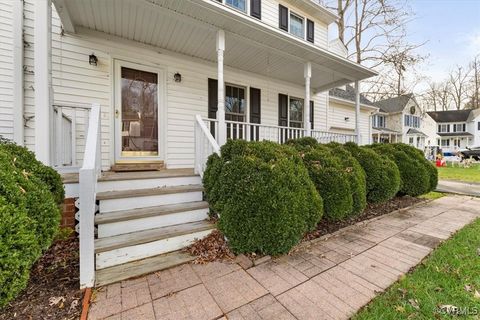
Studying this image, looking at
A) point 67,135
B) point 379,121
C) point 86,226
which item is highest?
point 379,121

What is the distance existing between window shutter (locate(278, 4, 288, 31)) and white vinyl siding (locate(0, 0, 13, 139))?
20.6 feet

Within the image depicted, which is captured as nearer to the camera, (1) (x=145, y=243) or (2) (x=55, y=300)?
(2) (x=55, y=300)

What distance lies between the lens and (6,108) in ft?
12.7

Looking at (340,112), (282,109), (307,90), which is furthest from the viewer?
(340,112)

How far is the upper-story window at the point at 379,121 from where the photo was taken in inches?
798

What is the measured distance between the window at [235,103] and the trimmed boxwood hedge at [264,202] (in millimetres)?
3413

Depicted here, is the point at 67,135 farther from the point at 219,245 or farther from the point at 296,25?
the point at 296,25

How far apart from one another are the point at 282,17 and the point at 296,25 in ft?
2.33

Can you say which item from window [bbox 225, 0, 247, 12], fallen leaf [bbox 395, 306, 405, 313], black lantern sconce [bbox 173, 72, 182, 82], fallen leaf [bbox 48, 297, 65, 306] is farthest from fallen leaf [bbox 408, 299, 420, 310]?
window [bbox 225, 0, 247, 12]

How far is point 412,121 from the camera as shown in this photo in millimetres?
24078

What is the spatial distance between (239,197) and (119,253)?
4.68 ft

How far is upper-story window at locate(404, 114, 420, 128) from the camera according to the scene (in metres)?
23.3

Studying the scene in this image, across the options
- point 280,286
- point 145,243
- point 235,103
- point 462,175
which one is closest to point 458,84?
point 462,175

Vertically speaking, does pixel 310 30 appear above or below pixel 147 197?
above
